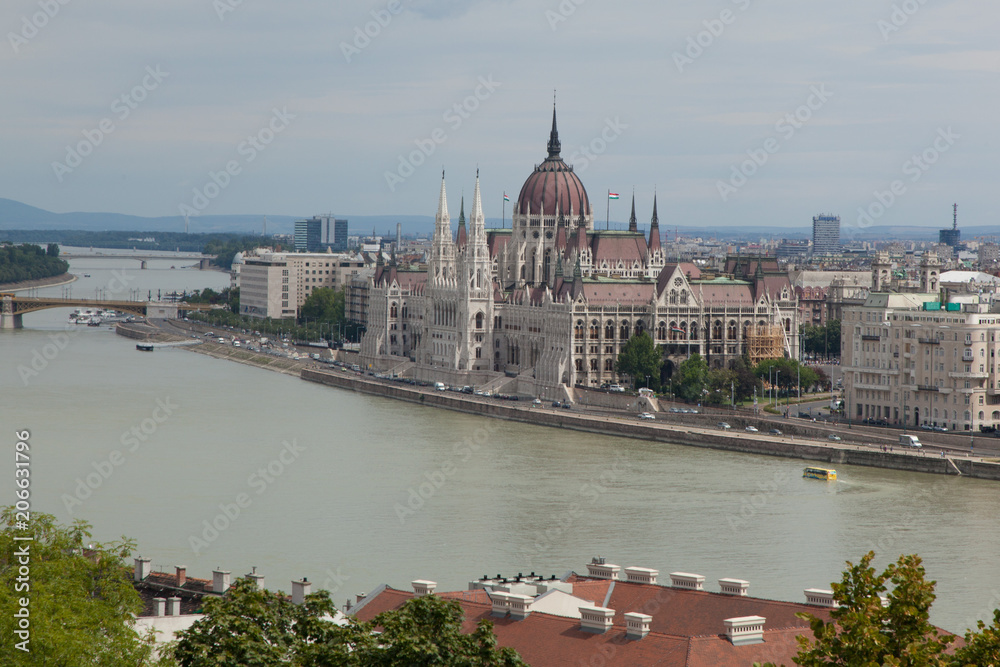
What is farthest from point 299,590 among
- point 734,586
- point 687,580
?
point 734,586

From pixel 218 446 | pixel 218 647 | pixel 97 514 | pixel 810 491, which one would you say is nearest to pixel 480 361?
pixel 218 446

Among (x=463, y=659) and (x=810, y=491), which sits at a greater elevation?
(x=463, y=659)

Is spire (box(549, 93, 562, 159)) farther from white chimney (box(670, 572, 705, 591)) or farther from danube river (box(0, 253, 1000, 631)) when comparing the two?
white chimney (box(670, 572, 705, 591))

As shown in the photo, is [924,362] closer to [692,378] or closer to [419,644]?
[692,378]

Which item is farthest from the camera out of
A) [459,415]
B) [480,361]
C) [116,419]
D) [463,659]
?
[480,361]

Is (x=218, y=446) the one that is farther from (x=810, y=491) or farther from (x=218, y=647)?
(x=218, y=647)

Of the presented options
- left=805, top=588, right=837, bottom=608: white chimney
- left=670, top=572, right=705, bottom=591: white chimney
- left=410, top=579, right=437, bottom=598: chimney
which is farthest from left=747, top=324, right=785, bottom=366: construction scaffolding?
left=410, top=579, right=437, bottom=598: chimney

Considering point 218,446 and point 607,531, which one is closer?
point 607,531
